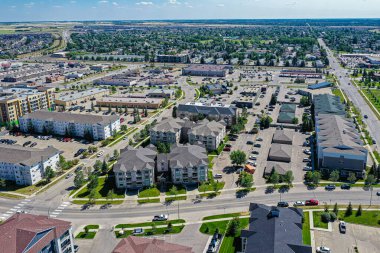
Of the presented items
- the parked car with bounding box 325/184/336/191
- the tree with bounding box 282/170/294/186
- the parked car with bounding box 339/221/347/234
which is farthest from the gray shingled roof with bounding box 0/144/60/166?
the parked car with bounding box 339/221/347/234

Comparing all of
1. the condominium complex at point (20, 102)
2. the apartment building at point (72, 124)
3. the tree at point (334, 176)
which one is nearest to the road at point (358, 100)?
the tree at point (334, 176)

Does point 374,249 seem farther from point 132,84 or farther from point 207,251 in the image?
point 132,84

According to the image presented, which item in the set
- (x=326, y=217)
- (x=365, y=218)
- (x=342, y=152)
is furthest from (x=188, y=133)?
(x=365, y=218)

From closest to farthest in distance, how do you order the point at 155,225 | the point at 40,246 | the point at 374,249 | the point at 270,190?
the point at 40,246, the point at 374,249, the point at 155,225, the point at 270,190

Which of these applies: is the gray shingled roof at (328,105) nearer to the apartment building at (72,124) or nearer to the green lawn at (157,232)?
the apartment building at (72,124)

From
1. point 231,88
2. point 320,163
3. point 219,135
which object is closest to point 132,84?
point 231,88

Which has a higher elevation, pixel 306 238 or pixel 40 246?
pixel 40 246
